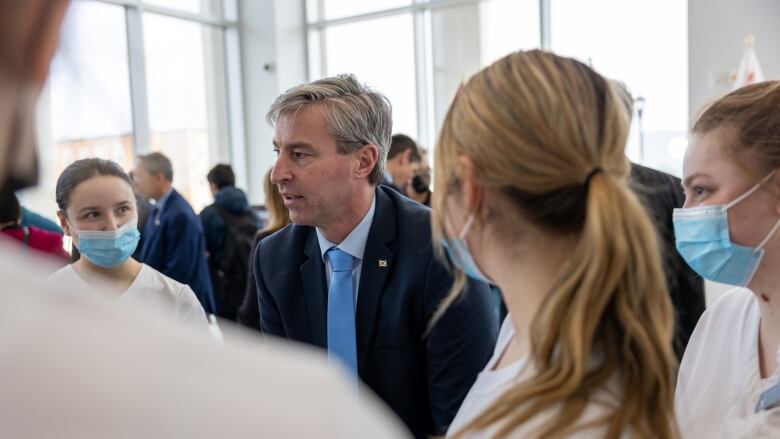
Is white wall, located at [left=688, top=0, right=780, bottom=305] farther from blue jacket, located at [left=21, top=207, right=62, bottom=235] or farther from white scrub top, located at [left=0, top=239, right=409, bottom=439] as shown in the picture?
white scrub top, located at [left=0, top=239, right=409, bottom=439]

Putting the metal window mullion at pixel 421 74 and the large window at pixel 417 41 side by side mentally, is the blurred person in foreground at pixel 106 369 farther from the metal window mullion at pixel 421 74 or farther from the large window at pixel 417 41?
the metal window mullion at pixel 421 74

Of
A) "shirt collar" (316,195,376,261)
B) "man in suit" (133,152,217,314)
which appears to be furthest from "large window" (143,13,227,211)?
"shirt collar" (316,195,376,261)

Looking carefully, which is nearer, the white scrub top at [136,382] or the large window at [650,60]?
the white scrub top at [136,382]

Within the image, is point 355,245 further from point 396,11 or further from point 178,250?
point 396,11

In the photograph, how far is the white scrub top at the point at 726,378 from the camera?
4.28 feet

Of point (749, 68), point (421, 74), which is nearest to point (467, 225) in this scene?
point (749, 68)

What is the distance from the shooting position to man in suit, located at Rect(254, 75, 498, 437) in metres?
1.72

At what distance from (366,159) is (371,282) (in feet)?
1.33

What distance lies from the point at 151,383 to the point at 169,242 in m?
3.72

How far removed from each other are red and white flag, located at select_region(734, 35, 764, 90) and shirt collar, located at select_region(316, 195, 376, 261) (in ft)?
16.1

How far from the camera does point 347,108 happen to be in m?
1.93

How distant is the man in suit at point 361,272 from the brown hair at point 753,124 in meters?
0.69

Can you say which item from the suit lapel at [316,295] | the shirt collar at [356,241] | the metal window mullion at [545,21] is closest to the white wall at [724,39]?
the metal window mullion at [545,21]

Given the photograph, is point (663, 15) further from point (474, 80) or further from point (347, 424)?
point (347, 424)
